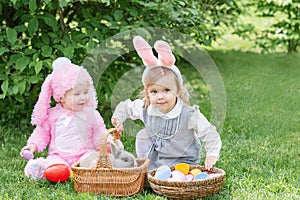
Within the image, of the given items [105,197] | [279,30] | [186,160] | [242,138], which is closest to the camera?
[105,197]

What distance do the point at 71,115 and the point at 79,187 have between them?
0.64 m

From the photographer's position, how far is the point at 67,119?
3752 millimetres

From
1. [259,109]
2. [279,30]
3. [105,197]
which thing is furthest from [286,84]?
[105,197]

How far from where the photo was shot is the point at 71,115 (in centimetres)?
376

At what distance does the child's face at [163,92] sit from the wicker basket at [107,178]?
0.33m

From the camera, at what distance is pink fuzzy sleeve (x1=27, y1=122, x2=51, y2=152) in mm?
3735

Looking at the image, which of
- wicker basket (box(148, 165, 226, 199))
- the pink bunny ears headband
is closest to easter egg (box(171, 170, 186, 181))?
wicker basket (box(148, 165, 226, 199))

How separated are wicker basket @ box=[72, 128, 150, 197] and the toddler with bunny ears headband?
0.28m

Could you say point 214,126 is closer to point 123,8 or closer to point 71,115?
point 71,115

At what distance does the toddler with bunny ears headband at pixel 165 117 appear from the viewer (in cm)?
331

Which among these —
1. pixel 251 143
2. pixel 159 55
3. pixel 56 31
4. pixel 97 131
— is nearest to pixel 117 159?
pixel 97 131

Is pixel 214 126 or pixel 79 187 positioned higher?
pixel 214 126

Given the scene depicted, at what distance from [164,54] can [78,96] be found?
0.69 m

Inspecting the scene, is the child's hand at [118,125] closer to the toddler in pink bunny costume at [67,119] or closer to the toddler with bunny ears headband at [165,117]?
the toddler with bunny ears headband at [165,117]
